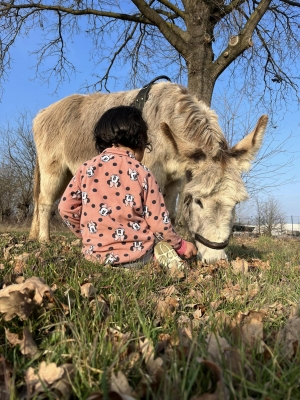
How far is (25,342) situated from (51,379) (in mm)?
335

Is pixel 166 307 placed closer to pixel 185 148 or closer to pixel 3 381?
pixel 3 381

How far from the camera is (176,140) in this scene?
4.50m

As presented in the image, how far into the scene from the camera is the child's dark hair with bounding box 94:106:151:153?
3.43 metres

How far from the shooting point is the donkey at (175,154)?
4.12m

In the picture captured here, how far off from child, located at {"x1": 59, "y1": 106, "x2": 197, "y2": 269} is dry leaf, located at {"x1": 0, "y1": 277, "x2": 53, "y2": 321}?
54.7 inches

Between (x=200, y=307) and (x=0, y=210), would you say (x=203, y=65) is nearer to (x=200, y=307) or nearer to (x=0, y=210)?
(x=200, y=307)

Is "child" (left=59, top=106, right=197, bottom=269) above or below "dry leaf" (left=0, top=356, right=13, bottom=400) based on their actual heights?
above

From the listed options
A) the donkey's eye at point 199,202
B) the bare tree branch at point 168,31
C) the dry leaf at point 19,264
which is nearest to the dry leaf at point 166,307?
the dry leaf at point 19,264

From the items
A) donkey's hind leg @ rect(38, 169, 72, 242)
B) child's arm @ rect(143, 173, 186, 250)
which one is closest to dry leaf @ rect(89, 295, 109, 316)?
child's arm @ rect(143, 173, 186, 250)

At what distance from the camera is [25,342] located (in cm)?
144

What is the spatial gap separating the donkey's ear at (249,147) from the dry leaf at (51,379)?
3.69 metres

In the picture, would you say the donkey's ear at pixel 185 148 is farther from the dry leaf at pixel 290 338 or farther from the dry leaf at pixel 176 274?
the dry leaf at pixel 290 338

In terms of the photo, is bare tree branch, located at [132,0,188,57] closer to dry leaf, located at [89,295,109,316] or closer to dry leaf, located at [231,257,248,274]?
dry leaf, located at [231,257,248,274]

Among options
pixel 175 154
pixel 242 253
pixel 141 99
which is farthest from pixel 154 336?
pixel 242 253
